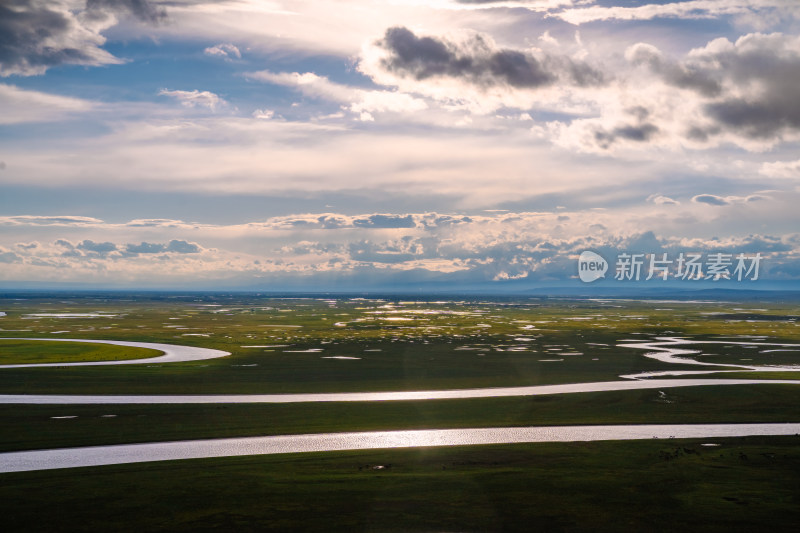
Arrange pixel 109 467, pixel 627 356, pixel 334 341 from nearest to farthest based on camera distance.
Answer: pixel 109 467 → pixel 627 356 → pixel 334 341

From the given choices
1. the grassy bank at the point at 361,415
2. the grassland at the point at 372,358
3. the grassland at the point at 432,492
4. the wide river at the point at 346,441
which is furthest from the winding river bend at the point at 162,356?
the grassland at the point at 432,492

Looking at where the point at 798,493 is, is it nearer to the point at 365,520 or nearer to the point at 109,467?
the point at 365,520

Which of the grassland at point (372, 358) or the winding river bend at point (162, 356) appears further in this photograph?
the winding river bend at point (162, 356)

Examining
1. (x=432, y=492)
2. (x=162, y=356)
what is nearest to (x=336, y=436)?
(x=432, y=492)

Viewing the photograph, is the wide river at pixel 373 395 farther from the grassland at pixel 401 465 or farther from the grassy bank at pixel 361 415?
the grassland at pixel 401 465

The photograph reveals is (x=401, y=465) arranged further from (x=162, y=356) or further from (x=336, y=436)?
(x=162, y=356)

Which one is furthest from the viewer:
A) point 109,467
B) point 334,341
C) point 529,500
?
point 334,341

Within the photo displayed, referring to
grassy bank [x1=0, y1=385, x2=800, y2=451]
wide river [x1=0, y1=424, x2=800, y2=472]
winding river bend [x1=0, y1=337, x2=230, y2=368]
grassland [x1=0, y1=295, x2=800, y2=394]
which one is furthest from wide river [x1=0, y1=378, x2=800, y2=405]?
winding river bend [x1=0, y1=337, x2=230, y2=368]

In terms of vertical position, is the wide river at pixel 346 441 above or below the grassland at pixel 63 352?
above

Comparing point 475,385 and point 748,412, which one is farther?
point 475,385

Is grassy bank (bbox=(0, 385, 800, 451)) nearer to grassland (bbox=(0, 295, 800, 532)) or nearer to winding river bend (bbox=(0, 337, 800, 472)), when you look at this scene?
grassland (bbox=(0, 295, 800, 532))

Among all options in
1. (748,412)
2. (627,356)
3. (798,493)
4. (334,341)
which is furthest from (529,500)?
(334,341)
